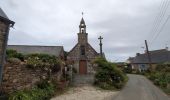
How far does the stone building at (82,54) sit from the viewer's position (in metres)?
30.5

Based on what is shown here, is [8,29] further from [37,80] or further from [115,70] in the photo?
[115,70]

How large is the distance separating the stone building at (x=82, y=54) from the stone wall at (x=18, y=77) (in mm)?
18788

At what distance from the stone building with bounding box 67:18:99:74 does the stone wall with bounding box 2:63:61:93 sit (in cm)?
1879

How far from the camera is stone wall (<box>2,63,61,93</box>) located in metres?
9.23

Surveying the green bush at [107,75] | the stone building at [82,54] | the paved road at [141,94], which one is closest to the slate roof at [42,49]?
the stone building at [82,54]

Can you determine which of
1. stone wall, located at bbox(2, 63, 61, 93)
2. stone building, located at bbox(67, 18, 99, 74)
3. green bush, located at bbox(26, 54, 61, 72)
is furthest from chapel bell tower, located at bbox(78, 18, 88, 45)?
stone wall, located at bbox(2, 63, 61, 93)

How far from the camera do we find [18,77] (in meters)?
9.98

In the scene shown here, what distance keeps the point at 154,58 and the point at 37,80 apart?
1656 inches

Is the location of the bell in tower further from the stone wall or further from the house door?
the stone wall

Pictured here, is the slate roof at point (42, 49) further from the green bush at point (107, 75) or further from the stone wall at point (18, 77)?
the stone wall at point (18, 77)

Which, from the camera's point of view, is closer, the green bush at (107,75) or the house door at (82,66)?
the green bush at (107,75)

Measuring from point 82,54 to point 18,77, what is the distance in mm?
21482

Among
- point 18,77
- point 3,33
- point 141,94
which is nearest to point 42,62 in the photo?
point 18,77

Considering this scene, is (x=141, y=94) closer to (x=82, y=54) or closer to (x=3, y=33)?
(x=3, y=33)
